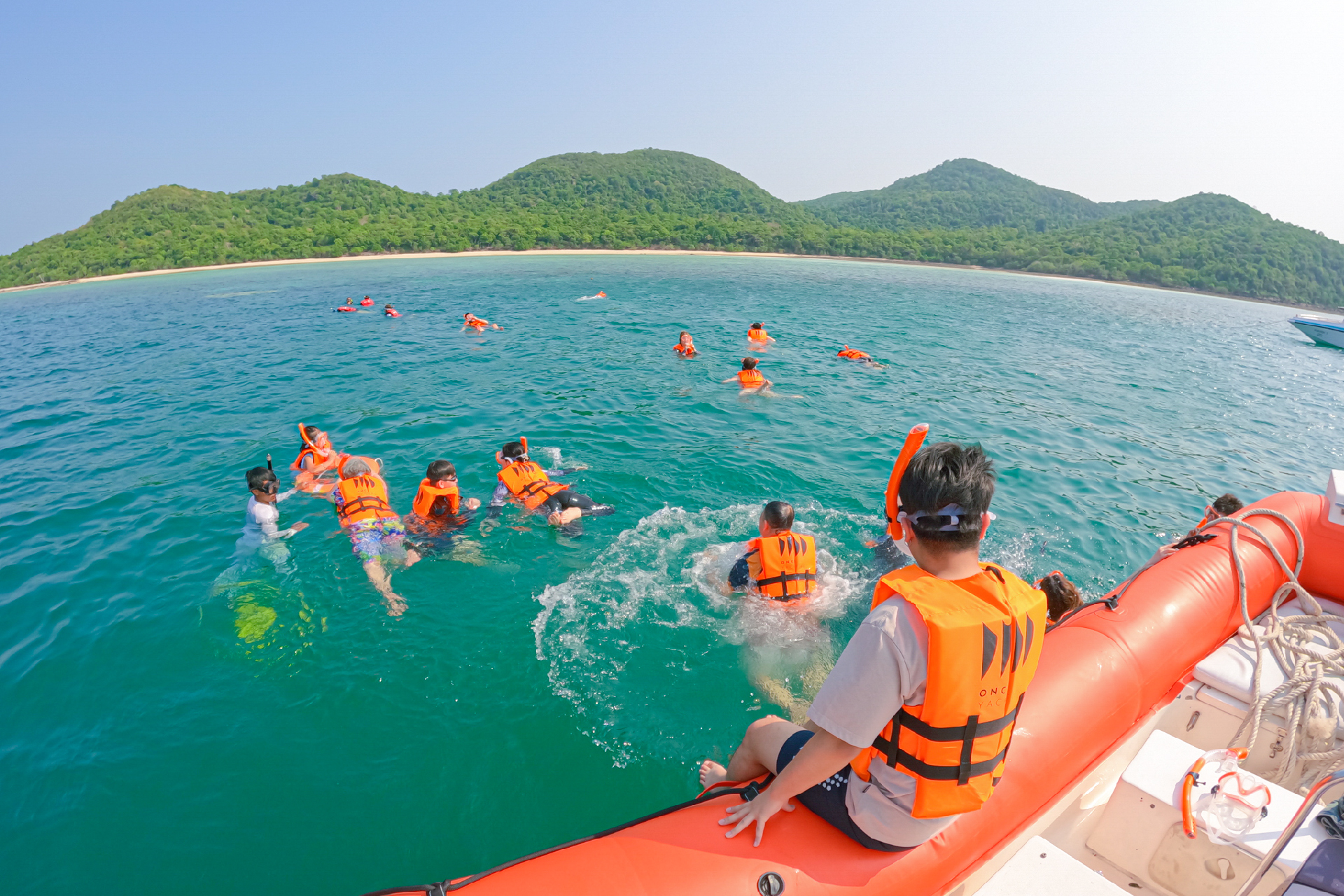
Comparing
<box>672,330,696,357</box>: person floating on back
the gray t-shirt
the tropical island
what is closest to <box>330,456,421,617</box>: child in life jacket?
the gray t-shirt

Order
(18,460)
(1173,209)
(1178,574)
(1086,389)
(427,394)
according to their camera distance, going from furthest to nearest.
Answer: (1173,209)
(1086,389)
(427,394)
(18,460)
(1178,574)

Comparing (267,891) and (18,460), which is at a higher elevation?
(18,460)

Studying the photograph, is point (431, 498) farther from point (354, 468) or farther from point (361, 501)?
point (354, 468)

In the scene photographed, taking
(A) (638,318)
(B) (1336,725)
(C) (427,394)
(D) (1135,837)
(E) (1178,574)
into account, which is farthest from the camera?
(A) (638,318)

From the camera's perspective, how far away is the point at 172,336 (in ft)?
70.6

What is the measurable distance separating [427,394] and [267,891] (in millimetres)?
10841

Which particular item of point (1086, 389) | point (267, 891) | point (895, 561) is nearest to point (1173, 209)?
point (1086, 389)

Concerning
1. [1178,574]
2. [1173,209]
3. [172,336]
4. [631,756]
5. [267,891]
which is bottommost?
[267,891]

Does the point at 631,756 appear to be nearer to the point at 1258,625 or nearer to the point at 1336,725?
the point at 1336,725

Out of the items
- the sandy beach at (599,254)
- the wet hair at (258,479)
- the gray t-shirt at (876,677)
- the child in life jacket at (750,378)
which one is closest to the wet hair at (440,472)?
the wet hair at (258,479)

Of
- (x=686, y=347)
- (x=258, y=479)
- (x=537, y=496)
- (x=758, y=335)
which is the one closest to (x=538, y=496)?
(x=537, y=496)

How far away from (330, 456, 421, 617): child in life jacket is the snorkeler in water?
101 cm

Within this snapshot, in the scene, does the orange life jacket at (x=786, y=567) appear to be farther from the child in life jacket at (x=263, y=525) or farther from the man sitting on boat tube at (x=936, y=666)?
the child in life jacket at (x=263, y=525)

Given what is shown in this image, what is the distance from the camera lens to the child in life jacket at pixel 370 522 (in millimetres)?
6461
